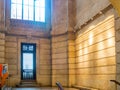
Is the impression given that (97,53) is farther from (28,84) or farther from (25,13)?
(25,13)

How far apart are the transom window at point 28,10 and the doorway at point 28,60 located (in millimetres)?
2330

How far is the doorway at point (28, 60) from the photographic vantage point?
1911cm

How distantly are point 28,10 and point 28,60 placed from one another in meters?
4.20

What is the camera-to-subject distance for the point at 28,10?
19.7 metres

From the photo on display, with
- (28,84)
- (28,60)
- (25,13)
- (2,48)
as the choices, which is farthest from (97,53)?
(25,13)

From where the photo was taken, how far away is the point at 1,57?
16.7m

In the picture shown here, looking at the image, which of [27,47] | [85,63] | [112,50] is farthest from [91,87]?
[27,47]

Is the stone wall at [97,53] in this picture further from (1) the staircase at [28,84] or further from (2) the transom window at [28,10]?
(2) the transom window at [28,10]

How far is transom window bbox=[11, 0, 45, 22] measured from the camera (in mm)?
19219

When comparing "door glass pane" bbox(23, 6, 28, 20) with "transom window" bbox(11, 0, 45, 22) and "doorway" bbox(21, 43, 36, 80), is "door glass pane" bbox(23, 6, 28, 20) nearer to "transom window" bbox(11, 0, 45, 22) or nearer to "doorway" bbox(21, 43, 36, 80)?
"transom window" bbox(11, 0, 45, 22)

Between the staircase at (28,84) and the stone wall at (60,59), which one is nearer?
the stone wall at (60,59)

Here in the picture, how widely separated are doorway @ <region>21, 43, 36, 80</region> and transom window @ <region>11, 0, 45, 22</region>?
233 cm

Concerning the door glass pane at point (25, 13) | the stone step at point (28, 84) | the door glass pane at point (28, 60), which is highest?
the door glass pane at point (25, 13)

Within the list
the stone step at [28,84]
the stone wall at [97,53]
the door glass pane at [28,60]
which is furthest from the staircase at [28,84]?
the stone wall at [97,53]
